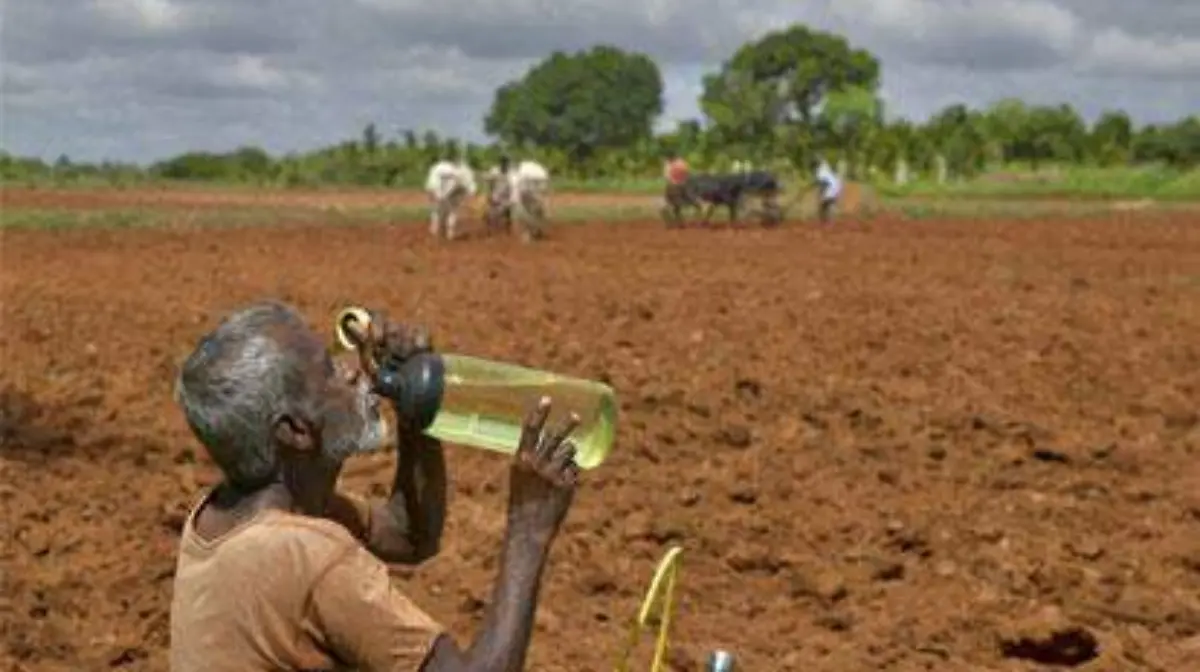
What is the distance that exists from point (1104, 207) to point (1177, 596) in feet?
116

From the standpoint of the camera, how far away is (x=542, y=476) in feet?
9.59

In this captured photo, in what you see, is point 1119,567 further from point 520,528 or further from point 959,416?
point 520,528

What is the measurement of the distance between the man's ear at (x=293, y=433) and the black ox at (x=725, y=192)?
3032 centimetres

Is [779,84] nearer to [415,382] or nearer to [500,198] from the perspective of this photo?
[500,198]

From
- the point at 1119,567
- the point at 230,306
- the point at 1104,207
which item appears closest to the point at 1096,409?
the point at 1119,567

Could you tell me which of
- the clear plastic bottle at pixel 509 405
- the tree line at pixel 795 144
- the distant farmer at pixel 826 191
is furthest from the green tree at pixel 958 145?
the clear plastic bottle at pixel 509 405

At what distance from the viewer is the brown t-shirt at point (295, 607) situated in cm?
282

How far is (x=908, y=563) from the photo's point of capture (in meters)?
8.30

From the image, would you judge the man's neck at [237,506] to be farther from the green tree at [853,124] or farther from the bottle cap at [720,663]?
the green tree at [853,124]

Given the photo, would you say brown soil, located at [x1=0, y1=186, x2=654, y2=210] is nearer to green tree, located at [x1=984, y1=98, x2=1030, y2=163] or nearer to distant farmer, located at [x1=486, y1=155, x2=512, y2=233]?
distant farmer, located at [x1=486, y1=155, x2=512, y2=233]

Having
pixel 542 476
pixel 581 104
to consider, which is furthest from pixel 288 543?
pixel 581 104

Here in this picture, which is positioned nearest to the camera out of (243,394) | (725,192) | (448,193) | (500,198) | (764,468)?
(243,394)

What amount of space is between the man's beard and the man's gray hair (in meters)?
0.05

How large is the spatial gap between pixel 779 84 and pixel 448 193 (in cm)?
6189
